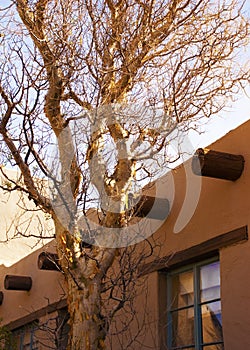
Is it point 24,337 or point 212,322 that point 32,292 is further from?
point 212,322

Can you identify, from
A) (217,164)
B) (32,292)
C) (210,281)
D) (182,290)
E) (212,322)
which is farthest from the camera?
(32,292)

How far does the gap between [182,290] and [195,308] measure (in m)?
0.40

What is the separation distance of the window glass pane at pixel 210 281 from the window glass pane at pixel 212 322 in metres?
0.09

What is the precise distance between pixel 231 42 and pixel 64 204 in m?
2.37

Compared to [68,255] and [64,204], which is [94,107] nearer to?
[64,204]

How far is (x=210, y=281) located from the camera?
21.6 feet

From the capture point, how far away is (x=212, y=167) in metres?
6.02

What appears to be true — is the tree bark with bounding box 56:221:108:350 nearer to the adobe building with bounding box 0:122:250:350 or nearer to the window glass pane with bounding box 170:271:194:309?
the adobe building with bounding box 0:122:250:350

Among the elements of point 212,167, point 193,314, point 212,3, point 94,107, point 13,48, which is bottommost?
point 193,314

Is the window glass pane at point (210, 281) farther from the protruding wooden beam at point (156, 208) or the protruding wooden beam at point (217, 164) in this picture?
the protruding wooden beam at point (217, 164)

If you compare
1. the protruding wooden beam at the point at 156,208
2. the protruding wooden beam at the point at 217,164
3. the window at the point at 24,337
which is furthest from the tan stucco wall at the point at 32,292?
the protruding wooden beam at the point at 217,164

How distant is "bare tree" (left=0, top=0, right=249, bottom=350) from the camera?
17.6 feet

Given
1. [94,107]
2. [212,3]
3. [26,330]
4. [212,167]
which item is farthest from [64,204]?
[26,330]

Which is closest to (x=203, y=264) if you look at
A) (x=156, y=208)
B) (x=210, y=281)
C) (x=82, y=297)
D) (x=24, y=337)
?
(x=210, y=281)
